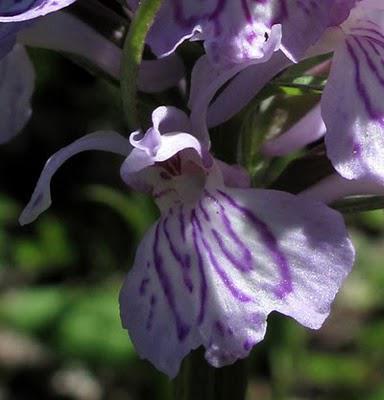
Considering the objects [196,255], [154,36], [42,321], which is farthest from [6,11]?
[42,321]

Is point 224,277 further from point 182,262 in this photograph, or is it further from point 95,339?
point 95,339

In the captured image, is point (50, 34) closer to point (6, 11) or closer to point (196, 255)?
point (6, 11)

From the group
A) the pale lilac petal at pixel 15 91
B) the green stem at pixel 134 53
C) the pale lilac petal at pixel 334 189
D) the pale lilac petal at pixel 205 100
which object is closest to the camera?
the green stem at pixel 134 53

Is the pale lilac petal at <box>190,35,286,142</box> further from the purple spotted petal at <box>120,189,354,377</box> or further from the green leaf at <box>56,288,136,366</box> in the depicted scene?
the green leaf at <box>56,288,136,366</box>

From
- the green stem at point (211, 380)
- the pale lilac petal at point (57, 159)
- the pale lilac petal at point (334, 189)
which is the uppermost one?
the pale lilac petal at point (57, 159)

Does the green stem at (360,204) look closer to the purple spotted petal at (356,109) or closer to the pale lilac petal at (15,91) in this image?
the purple spotted petal at (356,109)

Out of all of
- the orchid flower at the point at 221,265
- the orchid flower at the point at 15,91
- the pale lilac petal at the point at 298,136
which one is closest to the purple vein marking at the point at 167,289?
the orchid flower at the point at 221,265

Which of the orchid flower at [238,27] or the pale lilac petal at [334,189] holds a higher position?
the orchid flower at [238,27]
